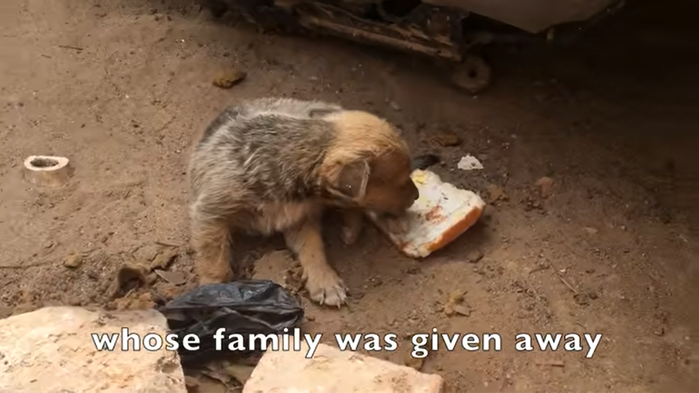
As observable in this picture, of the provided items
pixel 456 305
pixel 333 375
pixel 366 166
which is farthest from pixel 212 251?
pixel 456 305

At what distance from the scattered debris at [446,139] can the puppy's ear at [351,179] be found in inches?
41.6

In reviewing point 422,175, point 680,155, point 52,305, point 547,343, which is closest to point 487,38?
point 422,175

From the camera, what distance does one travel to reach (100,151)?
4.75 metres

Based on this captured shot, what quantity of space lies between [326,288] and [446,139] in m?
1.30

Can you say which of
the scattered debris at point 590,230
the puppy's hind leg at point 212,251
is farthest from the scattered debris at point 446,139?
the puppy's hind leg at point 212,251

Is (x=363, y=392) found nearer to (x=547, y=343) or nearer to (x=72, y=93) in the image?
(x=547, y=343)

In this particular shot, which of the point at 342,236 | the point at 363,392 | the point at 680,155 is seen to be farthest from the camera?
the point at 680,155

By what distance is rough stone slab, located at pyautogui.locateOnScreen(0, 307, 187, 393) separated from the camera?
3.20m

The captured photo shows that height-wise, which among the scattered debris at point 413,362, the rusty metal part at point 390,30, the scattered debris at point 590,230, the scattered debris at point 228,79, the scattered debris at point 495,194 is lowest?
the scattered debris at point 413,362

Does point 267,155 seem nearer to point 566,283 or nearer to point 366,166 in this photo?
point 366,166

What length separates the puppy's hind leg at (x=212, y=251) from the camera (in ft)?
13.0

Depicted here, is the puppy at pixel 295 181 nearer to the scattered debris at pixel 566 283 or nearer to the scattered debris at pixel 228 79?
the scattered debris at pixel 566 283

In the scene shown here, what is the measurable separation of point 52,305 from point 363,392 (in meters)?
1.47

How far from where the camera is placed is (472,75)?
5.03 m
